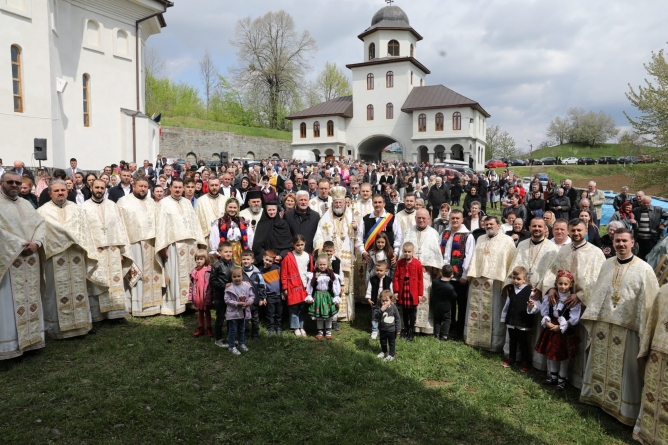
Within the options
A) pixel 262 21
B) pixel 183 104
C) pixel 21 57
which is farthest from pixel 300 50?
pixel 21 57

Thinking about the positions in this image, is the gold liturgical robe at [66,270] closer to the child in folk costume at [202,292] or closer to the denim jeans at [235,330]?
the child in folk costume at [202,292]

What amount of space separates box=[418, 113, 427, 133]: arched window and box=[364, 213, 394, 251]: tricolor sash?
1557 inches

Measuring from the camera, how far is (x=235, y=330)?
5.86 m

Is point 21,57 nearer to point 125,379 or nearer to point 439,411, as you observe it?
point 125,379

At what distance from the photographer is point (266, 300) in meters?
6.46

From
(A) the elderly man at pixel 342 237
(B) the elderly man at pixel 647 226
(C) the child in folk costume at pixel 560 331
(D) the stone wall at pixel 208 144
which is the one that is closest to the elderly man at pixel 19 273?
(A) the elderly man at pixel 342 237

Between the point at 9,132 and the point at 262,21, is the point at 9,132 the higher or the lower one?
the lower one

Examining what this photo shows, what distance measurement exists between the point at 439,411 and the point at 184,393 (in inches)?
99.5

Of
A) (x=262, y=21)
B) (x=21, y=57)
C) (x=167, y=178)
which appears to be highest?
(x=262, y=21)

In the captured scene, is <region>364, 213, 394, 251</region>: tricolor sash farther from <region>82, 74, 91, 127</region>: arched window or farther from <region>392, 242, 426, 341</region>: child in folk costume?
<region>82, 74, 91, 127</region>: arched window

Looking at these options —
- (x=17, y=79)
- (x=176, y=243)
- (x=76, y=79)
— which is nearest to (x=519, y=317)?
(x=176, y=243)

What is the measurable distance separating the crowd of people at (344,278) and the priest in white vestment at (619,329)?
0.5 inches

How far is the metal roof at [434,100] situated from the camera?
43.4 metres

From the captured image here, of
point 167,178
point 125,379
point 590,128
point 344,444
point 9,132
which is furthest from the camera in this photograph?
point 590,128
